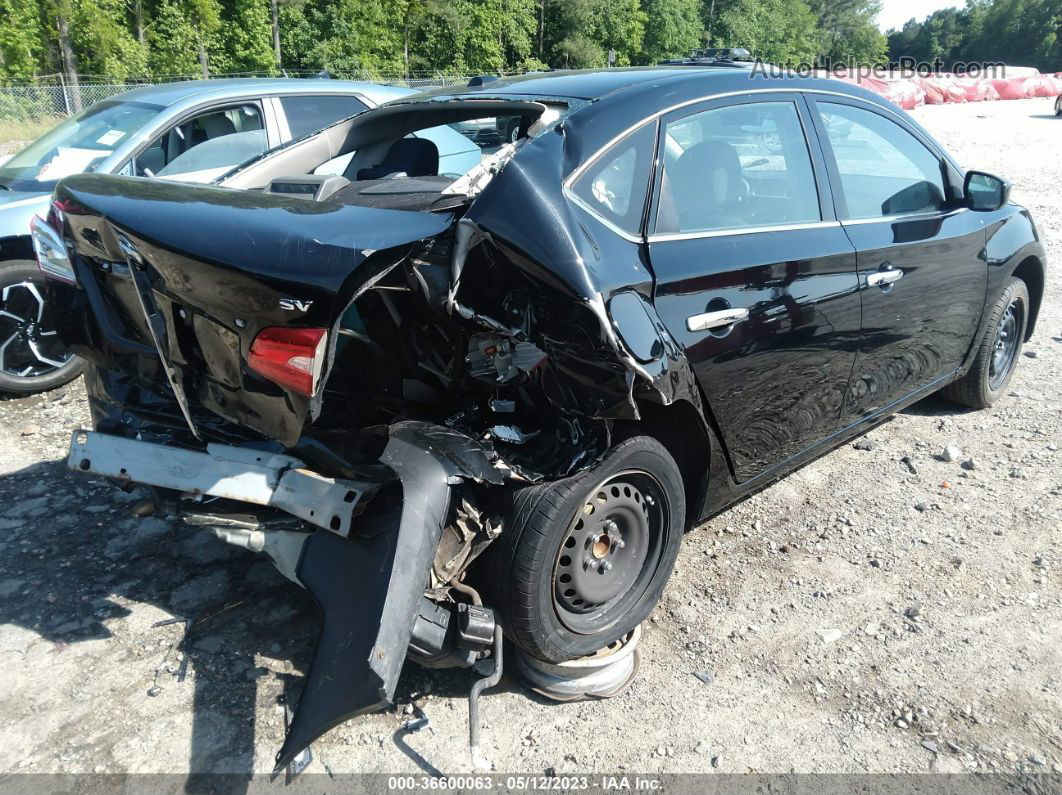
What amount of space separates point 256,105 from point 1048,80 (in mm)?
42994

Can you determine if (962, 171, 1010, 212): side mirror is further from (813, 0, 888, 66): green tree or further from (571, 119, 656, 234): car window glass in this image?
(813, 0, 888, 66): green tree

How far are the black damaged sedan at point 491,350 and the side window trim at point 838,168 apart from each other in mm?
34

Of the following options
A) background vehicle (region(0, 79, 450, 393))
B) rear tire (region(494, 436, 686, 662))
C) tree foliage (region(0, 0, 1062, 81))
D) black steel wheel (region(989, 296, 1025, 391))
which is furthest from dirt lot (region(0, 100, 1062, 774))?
tree foliage (region(0, 0, 1062, 81))

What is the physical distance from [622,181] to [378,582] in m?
1.54

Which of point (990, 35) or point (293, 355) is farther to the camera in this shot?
point (990, 35)

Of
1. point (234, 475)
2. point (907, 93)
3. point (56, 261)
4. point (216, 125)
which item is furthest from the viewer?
point (907, 93)

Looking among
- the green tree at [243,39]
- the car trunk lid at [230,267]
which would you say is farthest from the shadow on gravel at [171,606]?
the green tree at [243,39]

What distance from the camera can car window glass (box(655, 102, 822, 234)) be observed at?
9.64 feet

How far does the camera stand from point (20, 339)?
17.6ft

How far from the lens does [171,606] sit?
3.27 meters

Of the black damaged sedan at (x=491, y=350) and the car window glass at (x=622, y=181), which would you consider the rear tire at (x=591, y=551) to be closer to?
the black damaged sedan at (x=491, y=350)

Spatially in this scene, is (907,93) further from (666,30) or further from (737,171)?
(737,171)

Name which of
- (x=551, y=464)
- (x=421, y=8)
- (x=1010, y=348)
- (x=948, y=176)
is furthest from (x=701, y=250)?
(x=421, y=8)

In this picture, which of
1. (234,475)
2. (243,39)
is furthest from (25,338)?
(243,39)
